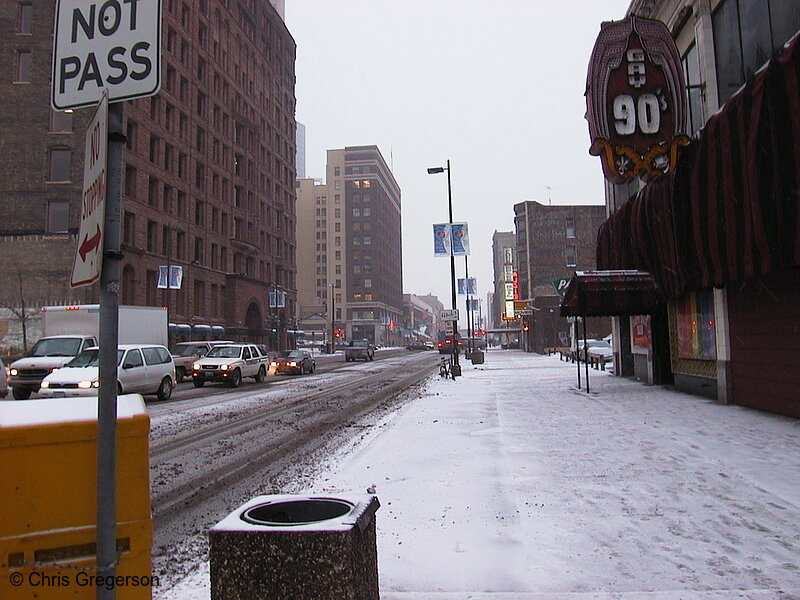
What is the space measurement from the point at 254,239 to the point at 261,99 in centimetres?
1897

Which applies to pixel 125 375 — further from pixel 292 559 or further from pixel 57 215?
pixel 57 215

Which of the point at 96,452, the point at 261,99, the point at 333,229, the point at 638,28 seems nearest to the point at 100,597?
the point at 96,452

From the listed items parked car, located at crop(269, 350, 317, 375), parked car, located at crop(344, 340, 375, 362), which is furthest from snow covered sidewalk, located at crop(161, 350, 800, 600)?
parked car, located at crop(344, 340, 375, 362)

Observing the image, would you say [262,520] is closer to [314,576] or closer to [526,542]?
[314,576]

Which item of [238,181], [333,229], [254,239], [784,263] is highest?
[333,229]

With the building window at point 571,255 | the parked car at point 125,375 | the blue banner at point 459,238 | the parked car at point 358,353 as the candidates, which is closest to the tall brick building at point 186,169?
the parked car at point 358,353

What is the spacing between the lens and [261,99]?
247 ft

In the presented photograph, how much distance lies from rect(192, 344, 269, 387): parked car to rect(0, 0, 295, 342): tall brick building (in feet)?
59.6

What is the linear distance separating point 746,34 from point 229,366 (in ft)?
66.7

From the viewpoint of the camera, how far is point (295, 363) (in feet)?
112

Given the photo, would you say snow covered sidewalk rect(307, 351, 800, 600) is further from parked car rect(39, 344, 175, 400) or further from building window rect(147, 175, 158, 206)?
building window rect(147, 175, 158, 206)

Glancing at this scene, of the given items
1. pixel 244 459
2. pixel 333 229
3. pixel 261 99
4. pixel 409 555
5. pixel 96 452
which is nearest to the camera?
Result: pixel 96 452

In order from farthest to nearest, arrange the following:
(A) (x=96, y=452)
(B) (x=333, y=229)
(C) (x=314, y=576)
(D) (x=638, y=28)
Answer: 1. (B) (x=333, y=229)
2. (D) (x=638, y=28)
3. (C) (x=314, y=576)
4. (A) (x=96, y=452)

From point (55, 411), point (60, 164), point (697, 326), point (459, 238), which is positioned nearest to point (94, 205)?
point (55, 411)
